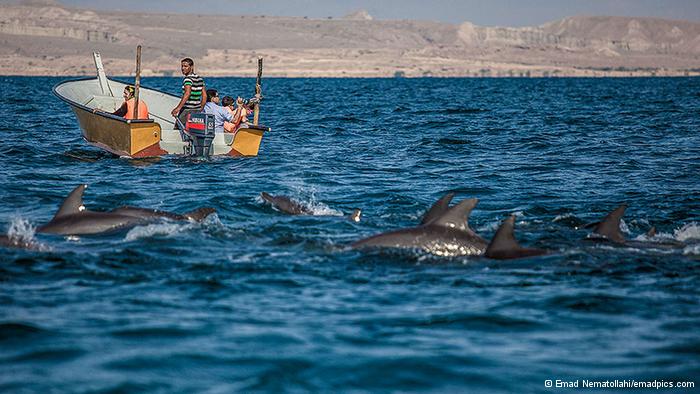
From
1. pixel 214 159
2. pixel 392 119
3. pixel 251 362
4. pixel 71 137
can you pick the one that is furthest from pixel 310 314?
pixel 392 119

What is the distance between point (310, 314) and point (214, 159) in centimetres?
1655

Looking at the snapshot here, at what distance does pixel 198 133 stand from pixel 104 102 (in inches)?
294

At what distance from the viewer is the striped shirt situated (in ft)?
81.5

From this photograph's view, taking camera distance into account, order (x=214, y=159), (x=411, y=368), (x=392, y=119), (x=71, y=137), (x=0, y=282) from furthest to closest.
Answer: (x=392, y=119) < (x=71, y=137) < (x=214, y=159) < (x=0, y=282) < (x=411, y=368)

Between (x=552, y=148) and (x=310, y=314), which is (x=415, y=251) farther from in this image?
(x=552, y=148)

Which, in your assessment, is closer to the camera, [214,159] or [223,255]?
[223,255]

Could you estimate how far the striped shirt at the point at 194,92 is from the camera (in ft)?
81.5

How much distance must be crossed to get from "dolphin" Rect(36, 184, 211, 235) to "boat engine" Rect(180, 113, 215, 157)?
10.7 meters

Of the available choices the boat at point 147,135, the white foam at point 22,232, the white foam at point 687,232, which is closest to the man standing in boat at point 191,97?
the boat at point 147,135

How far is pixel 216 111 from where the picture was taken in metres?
25.9

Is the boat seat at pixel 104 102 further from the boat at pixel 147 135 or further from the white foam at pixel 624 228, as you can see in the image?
the white foam at pixel 624 228

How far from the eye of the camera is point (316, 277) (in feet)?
37.9

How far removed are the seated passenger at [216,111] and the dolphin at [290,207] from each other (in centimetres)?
937

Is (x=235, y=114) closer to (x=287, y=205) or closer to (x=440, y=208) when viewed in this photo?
(x=287, y=205)
